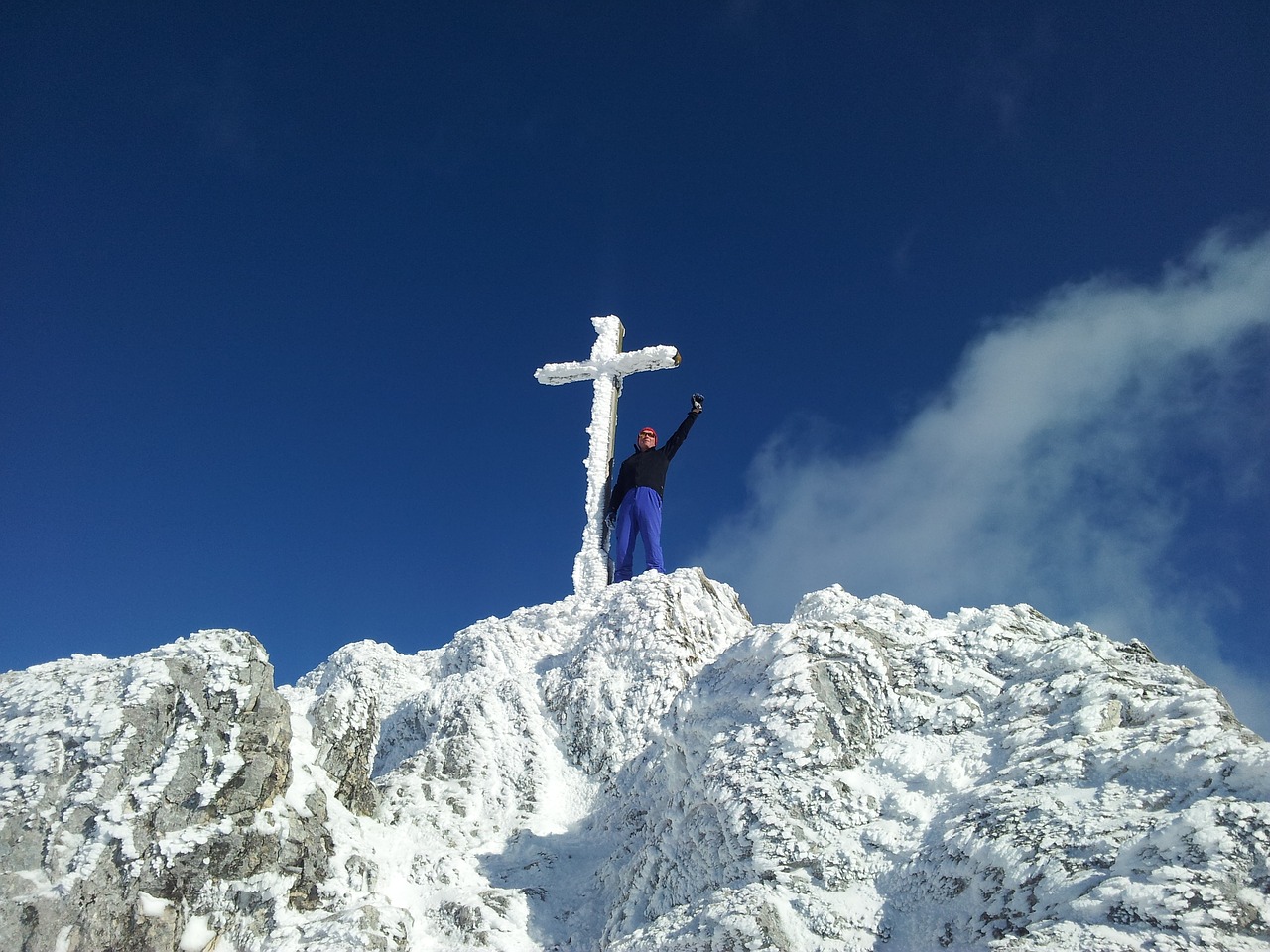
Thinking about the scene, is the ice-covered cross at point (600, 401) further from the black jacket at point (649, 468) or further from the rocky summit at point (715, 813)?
the rocky summit at point (715, 813)

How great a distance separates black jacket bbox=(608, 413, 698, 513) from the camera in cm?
1594

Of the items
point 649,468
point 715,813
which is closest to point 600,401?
point 649,468

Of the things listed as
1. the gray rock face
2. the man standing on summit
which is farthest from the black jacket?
the gray rock face

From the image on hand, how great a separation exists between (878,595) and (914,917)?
5.79 meters

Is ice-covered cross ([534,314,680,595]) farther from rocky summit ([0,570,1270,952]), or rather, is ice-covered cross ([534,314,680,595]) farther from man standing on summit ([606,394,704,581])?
rocky summit ([0,570,1270,952])

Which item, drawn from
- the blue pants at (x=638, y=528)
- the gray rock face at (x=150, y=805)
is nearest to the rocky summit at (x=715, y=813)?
the gray rock face at (x=150, y=805)

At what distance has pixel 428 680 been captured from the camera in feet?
43.0

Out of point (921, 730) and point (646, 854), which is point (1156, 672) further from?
point (646, 854)

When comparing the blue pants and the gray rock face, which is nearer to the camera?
the gray rock face

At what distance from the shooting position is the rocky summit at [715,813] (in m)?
5.31

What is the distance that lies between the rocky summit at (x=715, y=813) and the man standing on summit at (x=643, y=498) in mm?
5554

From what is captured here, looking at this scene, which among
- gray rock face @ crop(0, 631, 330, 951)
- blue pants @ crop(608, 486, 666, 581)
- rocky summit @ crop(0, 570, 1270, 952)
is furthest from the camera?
blue pants @ crop(608, 486, 666, 581)

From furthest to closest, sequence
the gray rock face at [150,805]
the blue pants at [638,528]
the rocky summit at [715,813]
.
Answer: the blue pants at [638,528]
the gray rock face at [150,805]
the rocky summit at [715,813]

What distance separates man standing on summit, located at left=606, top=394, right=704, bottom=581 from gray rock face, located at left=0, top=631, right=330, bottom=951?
8.12 meters
